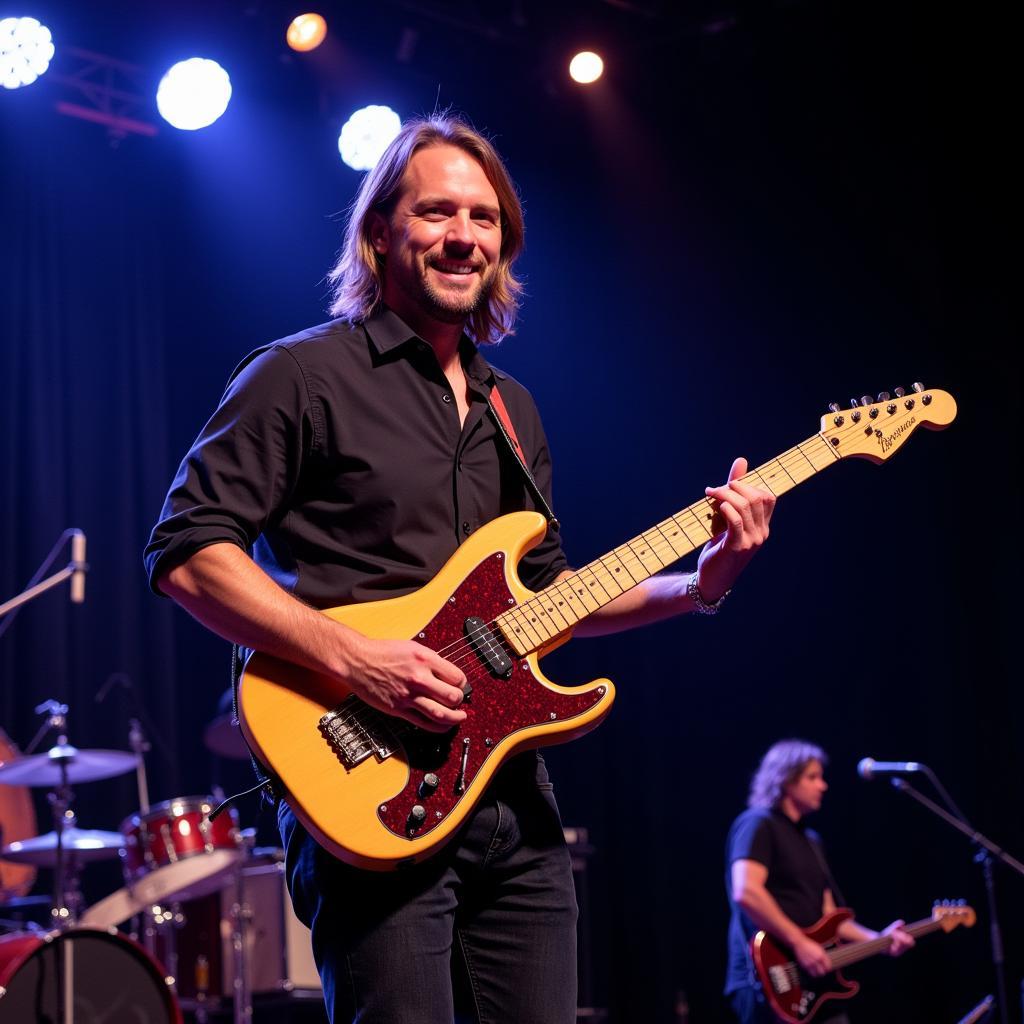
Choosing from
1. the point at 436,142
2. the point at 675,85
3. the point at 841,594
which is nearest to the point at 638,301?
the point at 675,85

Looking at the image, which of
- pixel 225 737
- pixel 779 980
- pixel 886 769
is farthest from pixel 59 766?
pixel 886 769

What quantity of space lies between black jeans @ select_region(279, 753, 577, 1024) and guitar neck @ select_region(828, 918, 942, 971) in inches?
198

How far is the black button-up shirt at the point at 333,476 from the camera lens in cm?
243

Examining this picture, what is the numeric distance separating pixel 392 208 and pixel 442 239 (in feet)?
0.63

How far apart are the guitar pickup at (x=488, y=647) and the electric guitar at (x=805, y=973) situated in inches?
199

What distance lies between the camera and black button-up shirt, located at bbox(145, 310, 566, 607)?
2.43 metres

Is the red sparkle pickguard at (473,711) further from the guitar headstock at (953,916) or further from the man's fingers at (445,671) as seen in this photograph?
the guitar headstock at (953,916)

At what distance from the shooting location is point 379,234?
300 centimetres

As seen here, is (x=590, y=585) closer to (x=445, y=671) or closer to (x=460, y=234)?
(x=445, y=671)

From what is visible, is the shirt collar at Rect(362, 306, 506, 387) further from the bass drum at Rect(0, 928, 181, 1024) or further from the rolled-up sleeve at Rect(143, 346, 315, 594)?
the bass drum at Rect(0, 928, 181, 1024)

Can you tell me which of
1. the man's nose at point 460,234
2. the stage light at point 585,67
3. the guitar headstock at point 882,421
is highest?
the stage light at point 585,67

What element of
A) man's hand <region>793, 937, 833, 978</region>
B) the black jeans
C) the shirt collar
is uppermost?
the shirt collar

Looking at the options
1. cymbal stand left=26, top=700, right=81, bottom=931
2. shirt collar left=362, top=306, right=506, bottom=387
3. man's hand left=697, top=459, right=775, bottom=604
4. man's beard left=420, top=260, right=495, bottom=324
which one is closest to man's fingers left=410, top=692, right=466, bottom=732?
man's hand left=697, top=459, right=775, bottom=604

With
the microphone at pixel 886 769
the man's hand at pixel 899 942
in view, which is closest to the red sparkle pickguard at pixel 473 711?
the microphone at pixel 886 769
